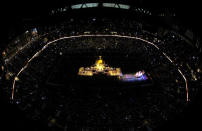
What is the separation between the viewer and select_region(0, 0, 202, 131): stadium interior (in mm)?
4816

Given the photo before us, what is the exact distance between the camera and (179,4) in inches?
275

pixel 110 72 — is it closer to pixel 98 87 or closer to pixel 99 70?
pixel 99 70

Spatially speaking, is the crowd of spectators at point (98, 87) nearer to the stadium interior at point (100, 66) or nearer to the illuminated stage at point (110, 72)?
the stadium interior at point (100, 66)

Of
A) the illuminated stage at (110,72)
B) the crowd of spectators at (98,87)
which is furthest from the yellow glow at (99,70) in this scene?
the crowd of spectators at (98,87)

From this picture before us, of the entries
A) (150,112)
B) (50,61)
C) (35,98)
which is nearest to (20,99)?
(35,98)

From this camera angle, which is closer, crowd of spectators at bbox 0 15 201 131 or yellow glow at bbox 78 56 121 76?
crowd of spectators at bbox 0 15 201 131

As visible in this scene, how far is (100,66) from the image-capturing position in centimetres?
682

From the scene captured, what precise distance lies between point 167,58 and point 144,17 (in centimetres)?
177

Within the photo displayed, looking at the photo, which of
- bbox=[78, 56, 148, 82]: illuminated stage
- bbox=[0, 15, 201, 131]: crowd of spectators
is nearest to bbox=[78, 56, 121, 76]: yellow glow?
bbox=[78, 56, 148, 82]: illuminated stage

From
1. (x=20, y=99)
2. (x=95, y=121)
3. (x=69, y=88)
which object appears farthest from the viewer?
(x=69, y=88)

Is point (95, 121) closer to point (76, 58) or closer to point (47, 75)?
point (47, 75)

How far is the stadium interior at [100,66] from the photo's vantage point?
4.82 meters

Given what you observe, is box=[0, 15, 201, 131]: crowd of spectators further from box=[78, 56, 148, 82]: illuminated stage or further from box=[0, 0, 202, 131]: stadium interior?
box=[78, 56, 148, 82]: illuminated stage

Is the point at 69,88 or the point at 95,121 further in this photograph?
the point at 69,88
